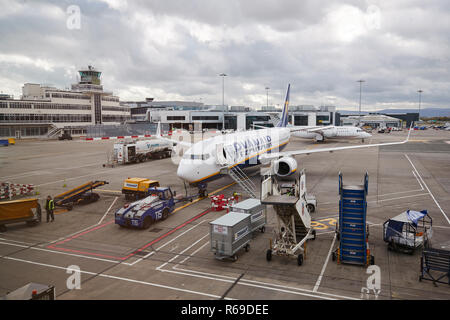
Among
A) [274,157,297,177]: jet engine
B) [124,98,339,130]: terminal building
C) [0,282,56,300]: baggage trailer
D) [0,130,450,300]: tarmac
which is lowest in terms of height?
[0,130,450,300]: tarmac

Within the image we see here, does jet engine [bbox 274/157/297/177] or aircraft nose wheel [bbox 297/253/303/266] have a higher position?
jet engine [bbox 274/157/297/177]

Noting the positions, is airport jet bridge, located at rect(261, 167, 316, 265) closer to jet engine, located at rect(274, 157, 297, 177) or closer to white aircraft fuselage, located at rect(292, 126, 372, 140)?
jet engine, located at rect(274, 157, 297, 177)

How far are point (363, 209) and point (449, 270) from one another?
13.6 feet

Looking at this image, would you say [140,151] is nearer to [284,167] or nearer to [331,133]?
[284,167]

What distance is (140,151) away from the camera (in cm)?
4944

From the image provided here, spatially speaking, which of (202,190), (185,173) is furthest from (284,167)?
(185,173)

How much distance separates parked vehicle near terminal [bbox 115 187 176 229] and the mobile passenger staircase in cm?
1195

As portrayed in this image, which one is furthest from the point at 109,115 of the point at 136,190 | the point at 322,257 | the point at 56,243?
the point at 322,257

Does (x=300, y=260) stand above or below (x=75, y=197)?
below

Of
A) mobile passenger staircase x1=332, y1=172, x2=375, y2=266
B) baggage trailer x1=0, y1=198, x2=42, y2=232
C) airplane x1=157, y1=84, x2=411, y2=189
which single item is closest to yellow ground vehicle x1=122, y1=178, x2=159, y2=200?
airplane x1=157, y1=84, x2=411, y2=189

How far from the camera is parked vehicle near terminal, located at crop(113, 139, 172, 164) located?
154 feet

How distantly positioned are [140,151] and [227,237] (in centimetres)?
3704

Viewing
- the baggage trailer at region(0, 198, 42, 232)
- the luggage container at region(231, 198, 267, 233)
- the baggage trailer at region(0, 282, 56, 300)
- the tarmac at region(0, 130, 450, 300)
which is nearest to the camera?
the baggage trailer at region(0, 282, 56, 300)

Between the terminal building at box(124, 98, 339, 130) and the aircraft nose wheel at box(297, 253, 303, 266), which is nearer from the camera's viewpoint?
the aircraft nose wheel at box(297, 253, 303, 266)
